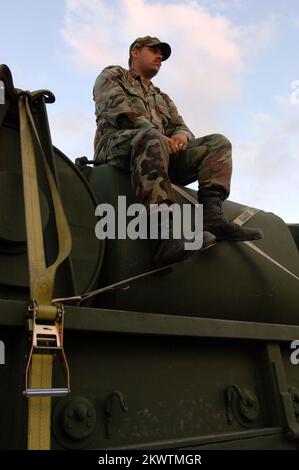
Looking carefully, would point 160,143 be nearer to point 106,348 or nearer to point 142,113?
point 142,113

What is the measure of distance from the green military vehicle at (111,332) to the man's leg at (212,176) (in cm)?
11

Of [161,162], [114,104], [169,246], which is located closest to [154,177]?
[161,162]

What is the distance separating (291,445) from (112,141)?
1.69m

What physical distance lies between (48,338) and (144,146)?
48.1 inches

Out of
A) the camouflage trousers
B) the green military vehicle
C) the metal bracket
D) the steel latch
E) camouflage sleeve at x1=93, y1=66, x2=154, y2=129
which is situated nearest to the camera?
the steel latch

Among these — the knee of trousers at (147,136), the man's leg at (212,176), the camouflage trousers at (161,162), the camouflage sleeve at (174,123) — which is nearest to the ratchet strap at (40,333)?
the camouflage trousers at (161,162)

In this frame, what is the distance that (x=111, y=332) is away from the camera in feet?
5.71

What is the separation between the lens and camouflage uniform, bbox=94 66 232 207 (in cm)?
234

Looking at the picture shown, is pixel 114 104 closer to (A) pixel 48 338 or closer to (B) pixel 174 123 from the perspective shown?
(B) pixel 174 123

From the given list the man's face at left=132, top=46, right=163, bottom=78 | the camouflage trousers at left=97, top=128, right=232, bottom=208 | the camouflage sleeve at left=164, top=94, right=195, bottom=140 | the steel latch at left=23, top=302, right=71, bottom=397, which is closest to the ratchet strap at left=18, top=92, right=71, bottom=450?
the steel latch at left=23, top=302, right=71, bottom=397

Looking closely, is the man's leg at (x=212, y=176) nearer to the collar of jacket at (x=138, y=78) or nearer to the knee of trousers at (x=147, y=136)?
the knee of trousers at (x=147, y=136)

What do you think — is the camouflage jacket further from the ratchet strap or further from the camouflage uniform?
the ratchet strap

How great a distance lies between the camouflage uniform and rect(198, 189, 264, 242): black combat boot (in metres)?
0.06

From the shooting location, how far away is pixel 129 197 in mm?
2404
